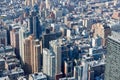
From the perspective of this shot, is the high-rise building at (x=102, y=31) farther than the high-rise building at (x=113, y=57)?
Yes

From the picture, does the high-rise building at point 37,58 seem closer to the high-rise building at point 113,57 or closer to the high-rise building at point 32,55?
the high-rise building at point 32,55

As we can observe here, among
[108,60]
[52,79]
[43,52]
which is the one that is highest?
[108,60]

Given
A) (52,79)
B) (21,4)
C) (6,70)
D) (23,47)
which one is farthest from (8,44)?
(21,4)

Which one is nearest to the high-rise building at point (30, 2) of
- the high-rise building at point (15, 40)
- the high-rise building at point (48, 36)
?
the high-rise building at point (48, 36)

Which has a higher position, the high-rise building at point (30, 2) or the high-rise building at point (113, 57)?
the high-rise building at point (30, 2)

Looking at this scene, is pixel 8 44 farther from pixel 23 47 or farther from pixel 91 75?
pixel 91 75

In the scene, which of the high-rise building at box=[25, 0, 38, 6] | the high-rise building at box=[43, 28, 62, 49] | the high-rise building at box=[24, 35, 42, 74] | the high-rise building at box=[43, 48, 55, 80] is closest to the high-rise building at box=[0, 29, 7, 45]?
the high-rise building at box=[43, 28, 62, 49]

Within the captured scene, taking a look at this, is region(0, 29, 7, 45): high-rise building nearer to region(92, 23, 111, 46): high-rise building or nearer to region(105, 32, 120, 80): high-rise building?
region(92, 23, 111, 46): high-rise building
